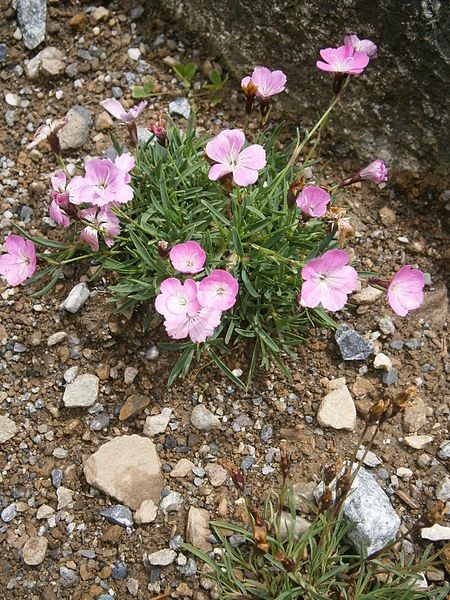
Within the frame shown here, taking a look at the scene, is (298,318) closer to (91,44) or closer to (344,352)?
(344,352)

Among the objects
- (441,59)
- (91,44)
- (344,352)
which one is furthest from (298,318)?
(91,44)

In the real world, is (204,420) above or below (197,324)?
below

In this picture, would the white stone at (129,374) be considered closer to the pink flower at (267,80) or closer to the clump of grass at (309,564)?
the clump of grass at (309,564)

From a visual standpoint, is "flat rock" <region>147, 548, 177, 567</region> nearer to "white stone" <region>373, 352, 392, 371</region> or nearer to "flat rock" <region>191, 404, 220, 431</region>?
"flat rock" <region>191, 404, 220, 431</region>

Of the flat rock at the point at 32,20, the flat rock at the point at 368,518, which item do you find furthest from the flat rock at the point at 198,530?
the flat rock at the point at 32,20

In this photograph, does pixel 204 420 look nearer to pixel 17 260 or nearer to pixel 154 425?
pixel 154 425

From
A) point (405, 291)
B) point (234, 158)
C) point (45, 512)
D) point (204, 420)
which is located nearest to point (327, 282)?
point (405, 291)


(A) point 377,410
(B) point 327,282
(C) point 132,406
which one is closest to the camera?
(A) point 377,410
